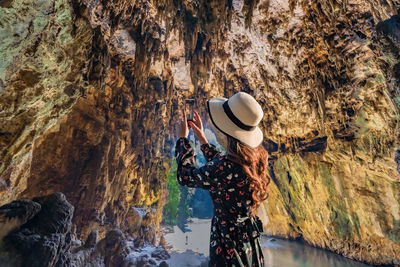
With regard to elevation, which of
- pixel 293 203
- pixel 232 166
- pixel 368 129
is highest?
pixel 368 129

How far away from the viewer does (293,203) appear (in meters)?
8.16

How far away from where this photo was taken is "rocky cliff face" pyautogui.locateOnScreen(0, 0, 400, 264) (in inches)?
74.0

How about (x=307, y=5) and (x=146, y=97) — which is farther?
(x=146, y=97)

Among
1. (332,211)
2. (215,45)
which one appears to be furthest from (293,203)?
(215,45)

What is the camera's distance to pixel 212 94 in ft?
27.3

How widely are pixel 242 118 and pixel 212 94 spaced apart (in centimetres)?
740

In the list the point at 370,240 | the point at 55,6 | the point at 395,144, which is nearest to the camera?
the point at 55,6

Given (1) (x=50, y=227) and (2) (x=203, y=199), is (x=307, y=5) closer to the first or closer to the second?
(1) (x=50, y=227)

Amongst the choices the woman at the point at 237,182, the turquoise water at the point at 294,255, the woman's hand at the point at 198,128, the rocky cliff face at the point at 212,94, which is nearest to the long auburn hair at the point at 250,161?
the woman at the point at 237,182

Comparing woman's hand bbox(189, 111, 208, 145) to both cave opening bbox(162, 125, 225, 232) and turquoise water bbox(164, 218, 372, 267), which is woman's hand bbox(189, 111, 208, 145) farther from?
cave opening bbox(162, 125, 225, 232)

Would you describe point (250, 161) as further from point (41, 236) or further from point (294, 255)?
point (294, 255)

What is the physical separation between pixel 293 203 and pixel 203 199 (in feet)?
49.3

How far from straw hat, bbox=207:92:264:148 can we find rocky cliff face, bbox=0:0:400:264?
59.5 inches

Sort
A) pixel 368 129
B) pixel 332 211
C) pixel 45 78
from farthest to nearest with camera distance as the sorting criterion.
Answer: pixel 332 211
pixel 368 129
pixel 45 78
